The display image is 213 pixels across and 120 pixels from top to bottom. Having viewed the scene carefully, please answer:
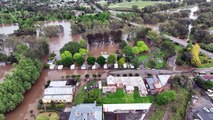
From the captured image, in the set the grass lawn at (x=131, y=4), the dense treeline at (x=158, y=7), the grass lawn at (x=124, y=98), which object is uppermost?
the grass lawn at (x=131, y=4)

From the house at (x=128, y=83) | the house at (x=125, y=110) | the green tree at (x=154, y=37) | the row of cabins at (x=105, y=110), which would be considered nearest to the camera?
the row of cabins at (x=105, y=110)

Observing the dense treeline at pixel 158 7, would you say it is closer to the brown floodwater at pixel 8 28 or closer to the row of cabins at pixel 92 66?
the row of cabins at pixel 92 66

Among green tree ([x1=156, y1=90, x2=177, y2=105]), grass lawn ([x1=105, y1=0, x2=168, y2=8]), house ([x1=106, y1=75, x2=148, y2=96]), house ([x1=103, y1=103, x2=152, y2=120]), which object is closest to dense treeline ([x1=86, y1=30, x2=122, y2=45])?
house ([x1=106, y1=75, x2=148, y2=96])

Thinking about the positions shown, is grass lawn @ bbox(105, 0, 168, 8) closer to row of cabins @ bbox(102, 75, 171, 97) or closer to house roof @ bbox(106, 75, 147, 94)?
row of cabins @ bbox(102, 75, 171, 97)

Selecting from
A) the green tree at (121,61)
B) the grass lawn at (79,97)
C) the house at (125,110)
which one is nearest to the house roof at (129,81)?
the house at (125,110)

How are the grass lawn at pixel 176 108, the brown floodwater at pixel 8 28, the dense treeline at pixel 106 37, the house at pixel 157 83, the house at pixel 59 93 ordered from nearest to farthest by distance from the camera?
the grass lawn at pixel 176 108, the house at pixel 59 93, the house at pixel 157 83, the dense treeline at pixel 106 37, the brown floodwater at pixel 8 28

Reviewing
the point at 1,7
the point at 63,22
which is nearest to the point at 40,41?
the point at 63,22
